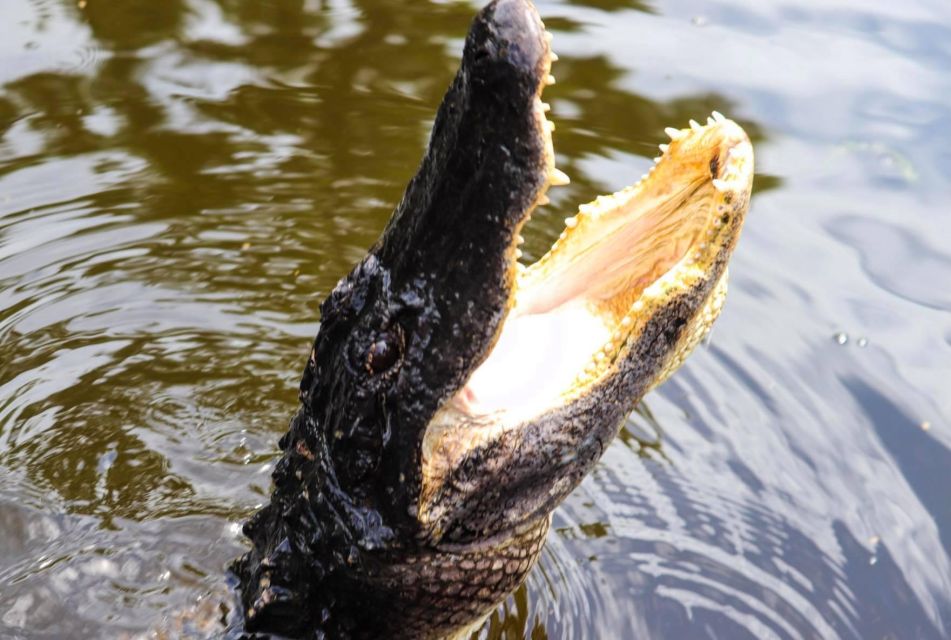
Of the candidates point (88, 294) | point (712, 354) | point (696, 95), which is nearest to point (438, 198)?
point (712, 354)

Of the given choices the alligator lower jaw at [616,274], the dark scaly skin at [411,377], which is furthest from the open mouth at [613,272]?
the dark scaly skin at [411,377]

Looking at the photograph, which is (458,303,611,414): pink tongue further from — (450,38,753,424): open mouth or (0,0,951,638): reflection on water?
(0,0,951,638): reflection on water

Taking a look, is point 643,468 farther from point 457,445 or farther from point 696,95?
point 696,95

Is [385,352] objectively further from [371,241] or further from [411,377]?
[371,241]

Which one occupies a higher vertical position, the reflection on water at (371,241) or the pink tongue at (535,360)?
the pink tongue at (535,360)

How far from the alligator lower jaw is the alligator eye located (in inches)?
7.3

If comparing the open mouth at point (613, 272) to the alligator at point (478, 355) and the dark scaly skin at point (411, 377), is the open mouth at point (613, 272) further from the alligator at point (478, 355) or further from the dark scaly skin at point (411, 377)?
the dark scaly skin at point (411, 377)

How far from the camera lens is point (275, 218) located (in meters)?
4.75

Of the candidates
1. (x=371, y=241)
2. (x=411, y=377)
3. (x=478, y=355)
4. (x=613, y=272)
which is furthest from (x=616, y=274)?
(x=371, y=241)

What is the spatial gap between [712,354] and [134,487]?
2189 mm

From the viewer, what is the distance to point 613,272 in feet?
8.98

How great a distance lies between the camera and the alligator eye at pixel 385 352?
94.6 inches

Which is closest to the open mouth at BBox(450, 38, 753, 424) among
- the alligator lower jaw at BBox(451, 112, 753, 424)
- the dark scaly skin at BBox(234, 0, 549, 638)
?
the alligator lower jaw at BBox(451, 112, 753, 424)

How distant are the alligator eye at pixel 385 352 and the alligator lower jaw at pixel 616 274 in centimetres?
18
